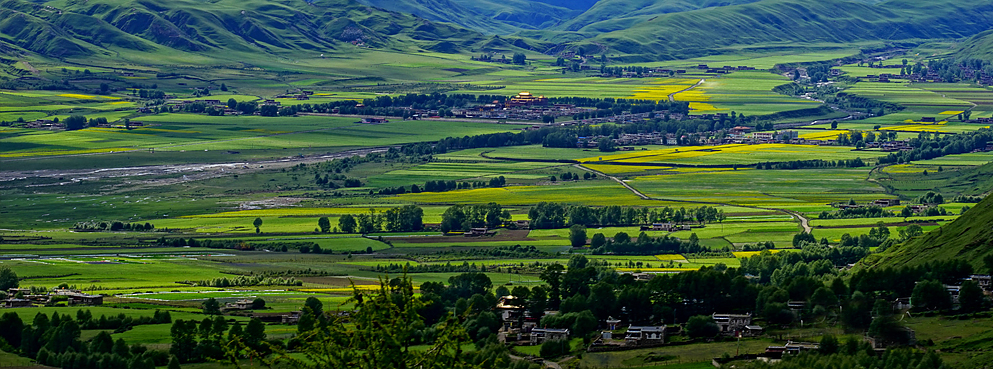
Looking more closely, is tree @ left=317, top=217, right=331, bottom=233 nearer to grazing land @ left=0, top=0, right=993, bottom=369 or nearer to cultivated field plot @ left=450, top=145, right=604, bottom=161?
grazing land @ left=0, top=0, right=993, bottom=369

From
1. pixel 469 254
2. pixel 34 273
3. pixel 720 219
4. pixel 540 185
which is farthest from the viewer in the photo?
pixel 540 185

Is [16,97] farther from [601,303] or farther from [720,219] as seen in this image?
[601,303]

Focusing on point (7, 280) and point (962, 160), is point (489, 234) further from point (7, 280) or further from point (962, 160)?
point (962, 160)

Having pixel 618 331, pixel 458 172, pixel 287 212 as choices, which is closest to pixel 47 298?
pixel 618 331

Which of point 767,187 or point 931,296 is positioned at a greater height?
point 767,187

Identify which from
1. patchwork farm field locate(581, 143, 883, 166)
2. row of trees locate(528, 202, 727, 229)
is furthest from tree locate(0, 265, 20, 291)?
patchwork farm field locate(581, 143, 883, 166)

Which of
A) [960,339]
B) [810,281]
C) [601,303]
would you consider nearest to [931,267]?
[810,281]
